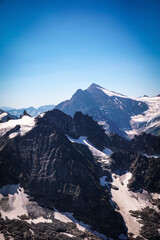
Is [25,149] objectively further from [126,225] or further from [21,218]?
[126,225]

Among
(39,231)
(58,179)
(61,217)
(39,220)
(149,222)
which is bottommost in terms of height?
(149,222)

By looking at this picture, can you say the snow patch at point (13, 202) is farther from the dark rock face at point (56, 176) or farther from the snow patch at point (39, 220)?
the snow patch at point (39, 220)

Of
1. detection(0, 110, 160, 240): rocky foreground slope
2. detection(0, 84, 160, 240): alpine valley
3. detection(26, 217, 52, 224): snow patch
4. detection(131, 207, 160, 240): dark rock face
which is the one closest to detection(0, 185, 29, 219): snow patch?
detection(0, 84, 160, 240): alpine valley

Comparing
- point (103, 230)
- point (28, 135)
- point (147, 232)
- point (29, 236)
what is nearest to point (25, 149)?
point (28, 135)

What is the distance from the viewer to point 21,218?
126 meters

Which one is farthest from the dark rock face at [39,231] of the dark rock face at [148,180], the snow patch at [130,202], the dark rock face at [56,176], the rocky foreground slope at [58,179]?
the dark rock face at [148,180]

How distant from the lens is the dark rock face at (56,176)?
14506cm

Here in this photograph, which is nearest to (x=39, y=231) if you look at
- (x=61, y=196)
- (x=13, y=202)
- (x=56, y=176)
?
(x=13, y=202)

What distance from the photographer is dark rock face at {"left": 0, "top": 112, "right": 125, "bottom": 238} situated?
476 ft

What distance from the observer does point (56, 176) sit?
161750 mm

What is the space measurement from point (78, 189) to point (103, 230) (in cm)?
3430

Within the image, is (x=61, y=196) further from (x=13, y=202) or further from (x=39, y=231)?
(x=39, y=231)

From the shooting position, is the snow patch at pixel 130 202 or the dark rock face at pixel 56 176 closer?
the dark rock face at pixel 56 176

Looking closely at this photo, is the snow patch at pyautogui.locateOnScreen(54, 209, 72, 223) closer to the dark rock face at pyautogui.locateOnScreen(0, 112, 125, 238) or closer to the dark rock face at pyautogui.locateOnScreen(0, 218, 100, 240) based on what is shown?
the dark rock face at pyautogui.locateOnScreen(0, 218, 100, 240)
